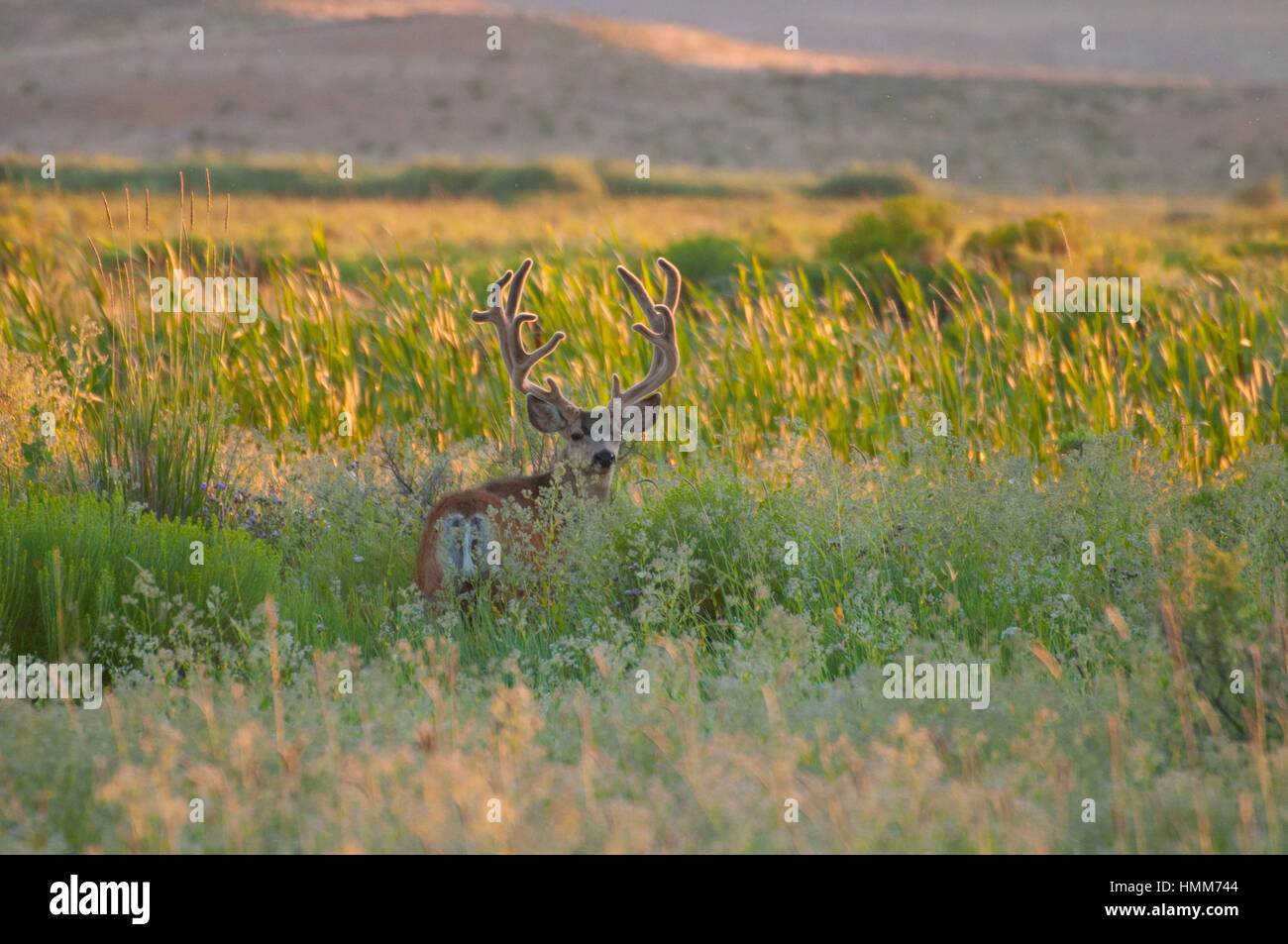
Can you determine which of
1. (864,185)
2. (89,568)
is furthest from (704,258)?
(864,185)

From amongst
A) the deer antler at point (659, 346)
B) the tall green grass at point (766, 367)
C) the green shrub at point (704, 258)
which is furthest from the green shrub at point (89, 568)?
the green shrub at point (704, 258)

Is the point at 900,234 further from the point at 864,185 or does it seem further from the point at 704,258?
the point at 864,185

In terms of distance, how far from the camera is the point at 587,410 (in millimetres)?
7246

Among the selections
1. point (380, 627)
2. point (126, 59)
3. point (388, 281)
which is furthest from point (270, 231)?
point (126, 59)

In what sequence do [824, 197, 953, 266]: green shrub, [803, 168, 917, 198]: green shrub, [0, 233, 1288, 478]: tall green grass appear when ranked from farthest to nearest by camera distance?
[803, 168, 917, 198]: green shrub < [824, 197, 953, 266]: green shrub < [0, 233, 1288, 478]: tall green grass

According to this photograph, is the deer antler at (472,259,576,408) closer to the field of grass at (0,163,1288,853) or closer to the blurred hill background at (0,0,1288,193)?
the field of grass at (0,163,1288,853)

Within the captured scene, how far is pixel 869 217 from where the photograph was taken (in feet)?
76.3

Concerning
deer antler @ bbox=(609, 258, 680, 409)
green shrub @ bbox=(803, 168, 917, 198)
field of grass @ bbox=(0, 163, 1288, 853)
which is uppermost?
green shrub @ bbox=(803, 168, 917, 198)

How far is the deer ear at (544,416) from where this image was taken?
706cm

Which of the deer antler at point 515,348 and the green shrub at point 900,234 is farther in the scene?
the green shrub at point 900,234

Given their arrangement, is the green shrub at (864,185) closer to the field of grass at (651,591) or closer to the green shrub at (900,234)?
the green shrub at (900,234)

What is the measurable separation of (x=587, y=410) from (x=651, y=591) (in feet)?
6.44

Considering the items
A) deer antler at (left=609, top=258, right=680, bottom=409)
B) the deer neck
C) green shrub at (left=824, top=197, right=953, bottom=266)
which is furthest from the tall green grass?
green shrub at (left=824, top=197, right=953, bottom=266)

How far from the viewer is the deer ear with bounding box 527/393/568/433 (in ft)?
23.2
